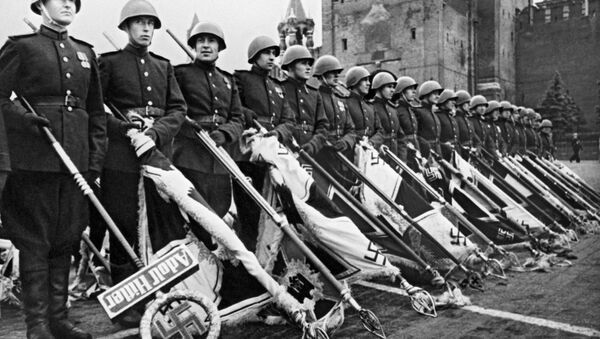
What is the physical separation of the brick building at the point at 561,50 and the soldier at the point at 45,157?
147ft

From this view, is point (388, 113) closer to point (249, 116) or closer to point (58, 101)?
point (249, 116)

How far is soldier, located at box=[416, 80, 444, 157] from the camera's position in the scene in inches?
348

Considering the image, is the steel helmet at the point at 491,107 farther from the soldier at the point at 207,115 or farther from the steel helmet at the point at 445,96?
the soldier at the point at 207,115

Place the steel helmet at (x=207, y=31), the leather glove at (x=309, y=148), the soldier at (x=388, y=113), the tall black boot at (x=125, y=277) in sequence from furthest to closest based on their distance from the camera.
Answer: the soldier at (x=388, y=113), the leather glove at (x=309, y=148), the steel helmet at (x=207, y=31), the tall black boot at (x=125, y=277)

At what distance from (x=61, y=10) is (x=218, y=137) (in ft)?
5.01

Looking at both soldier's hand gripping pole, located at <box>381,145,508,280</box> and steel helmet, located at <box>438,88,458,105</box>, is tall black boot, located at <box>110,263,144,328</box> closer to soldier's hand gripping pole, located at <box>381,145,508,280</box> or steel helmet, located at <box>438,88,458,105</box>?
soldier's hand gripping pole, located at <box>381,145,508,280</box>

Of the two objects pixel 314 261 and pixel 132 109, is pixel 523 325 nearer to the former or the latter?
pixel 314 261

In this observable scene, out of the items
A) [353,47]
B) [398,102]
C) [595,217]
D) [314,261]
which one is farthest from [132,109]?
[353,47]

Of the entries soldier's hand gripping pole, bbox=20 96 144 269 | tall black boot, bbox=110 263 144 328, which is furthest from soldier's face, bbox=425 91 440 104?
soldier's hand gripping pole, bbox=20 96 144 269

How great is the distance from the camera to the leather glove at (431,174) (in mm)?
8078

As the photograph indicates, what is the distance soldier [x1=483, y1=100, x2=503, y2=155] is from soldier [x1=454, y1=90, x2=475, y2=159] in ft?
1.81

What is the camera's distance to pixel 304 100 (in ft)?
21.1

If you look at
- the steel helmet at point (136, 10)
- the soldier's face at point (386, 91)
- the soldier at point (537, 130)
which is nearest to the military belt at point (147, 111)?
the steel helmet at point (136, 10)

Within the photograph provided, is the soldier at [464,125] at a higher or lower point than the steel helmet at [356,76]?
lower
